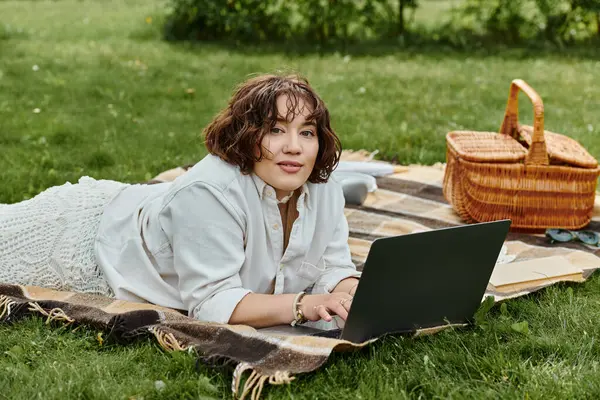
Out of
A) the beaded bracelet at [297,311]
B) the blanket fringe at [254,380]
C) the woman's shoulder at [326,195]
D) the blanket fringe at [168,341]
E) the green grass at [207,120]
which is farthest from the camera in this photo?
the woman's shoulder at [326,195]

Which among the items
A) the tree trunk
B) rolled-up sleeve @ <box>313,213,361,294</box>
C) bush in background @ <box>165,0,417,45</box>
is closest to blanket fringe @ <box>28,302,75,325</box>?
rolled-up sleeve @ <box>313,213,361,294</box>

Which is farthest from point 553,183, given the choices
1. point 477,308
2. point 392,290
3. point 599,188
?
point 392,290

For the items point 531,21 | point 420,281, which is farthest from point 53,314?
point 531,21

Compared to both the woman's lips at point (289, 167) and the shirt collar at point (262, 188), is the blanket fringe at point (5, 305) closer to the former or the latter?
the shirt collar at point (262, 188)

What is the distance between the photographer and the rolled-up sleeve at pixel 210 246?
2711mm

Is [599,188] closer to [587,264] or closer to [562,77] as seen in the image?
[587,264]

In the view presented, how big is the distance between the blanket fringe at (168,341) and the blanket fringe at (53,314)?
0.36 metres

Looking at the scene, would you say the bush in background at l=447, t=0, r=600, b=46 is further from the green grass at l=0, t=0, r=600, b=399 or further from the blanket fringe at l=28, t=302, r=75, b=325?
the blanket fringe at l=28, t=302, r=75, b=325

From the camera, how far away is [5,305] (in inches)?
116

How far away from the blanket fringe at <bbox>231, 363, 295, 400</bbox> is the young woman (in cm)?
32

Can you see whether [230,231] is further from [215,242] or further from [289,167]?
[289,167]

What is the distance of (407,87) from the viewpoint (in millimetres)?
7195

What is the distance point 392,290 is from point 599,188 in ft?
9.38

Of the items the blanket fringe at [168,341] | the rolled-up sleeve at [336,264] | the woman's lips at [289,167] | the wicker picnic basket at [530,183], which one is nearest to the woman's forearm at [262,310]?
the blanket fringe at [168,341]
